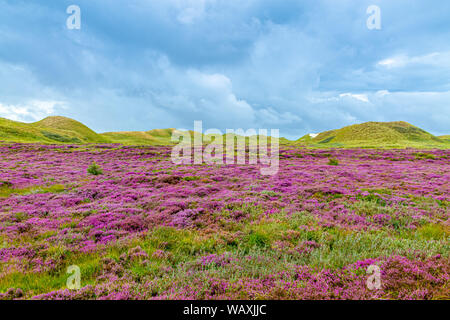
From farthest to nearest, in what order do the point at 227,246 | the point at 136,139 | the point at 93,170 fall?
the point at 136,139 < the point at 93,170 < the point at 227,246

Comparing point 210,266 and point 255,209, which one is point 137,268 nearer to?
point 210,266

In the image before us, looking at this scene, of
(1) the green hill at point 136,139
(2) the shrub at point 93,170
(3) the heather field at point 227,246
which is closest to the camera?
(3) the heather field at point 227,246

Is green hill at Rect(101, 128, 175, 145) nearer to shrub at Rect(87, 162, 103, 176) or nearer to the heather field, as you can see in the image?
shrub at Rect(87, 162, 103, 176)

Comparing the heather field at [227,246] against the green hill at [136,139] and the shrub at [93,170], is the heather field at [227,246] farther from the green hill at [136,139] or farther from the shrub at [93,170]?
the green hill at [136,139]

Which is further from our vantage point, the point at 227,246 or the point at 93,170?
the point at 93,170

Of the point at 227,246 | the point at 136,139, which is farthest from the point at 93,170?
the point at 136,139

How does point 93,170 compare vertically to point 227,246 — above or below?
above

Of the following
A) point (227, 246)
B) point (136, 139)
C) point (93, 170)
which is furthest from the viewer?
point (136, 139)

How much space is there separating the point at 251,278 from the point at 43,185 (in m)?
18.8

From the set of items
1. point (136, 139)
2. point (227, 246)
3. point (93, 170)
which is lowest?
point (227, 246)

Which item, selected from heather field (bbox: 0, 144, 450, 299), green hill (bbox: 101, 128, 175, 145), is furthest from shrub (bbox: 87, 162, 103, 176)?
green hill (bbox: 101, 128, 175, 145)

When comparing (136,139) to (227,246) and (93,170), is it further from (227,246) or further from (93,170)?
(227,246)

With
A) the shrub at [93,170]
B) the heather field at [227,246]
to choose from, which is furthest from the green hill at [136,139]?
the heather field at [227,246]
